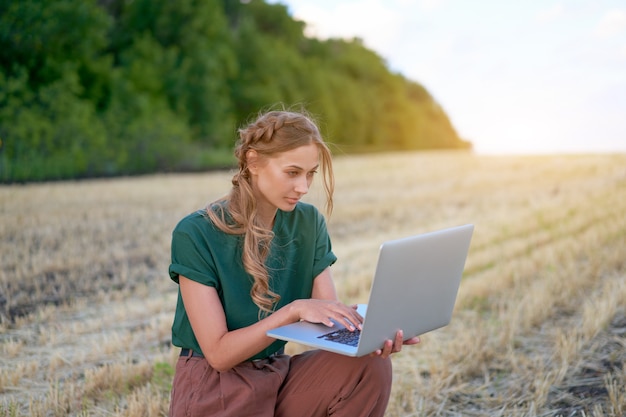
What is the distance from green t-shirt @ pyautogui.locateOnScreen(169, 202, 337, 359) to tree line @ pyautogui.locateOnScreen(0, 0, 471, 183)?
1.96ft

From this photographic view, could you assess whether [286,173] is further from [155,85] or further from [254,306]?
[155,85]

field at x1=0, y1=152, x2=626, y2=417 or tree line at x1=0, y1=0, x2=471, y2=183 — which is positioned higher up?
tree line at x1=0, y1=0, x2=471, y2=183

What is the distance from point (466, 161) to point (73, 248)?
18.7m

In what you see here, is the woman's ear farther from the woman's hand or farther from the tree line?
the woman's hand

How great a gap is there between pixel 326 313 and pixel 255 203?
2.01 feet

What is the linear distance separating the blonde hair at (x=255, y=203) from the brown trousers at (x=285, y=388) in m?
0.28

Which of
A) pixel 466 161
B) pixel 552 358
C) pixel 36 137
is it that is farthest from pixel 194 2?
pixel 552 358

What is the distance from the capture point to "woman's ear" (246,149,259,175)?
325cm

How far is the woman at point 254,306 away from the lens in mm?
3012

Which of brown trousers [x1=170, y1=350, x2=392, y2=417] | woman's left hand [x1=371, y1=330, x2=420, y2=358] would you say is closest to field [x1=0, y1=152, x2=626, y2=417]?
brown trousers [x1=170, y1=350, x2=392, y2=417]

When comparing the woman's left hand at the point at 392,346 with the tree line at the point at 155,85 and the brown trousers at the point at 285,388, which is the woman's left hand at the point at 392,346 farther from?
the tree line at the point at 155,85

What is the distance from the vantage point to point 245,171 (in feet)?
10.9

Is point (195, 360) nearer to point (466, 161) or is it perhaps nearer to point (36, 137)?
point (36, 137)

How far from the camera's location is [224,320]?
3023mm
